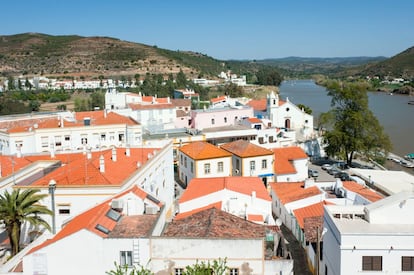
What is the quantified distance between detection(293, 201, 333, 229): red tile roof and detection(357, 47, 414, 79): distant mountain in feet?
522

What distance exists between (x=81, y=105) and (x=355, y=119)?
46071 mm

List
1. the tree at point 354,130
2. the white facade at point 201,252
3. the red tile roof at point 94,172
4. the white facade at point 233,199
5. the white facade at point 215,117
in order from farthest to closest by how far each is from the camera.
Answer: the white facade at point 215,117 → the tree at point 354,130 → the white facade at point 233,199 → the red tile roof at point 94,172 → the white facade at point 201,252

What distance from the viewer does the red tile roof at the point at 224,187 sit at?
861 inches

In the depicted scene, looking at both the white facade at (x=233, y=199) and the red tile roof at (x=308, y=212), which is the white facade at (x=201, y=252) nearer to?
the red tile roof at (x=308, y=212)

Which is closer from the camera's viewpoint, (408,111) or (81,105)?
(81,105)

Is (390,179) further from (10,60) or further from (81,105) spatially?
(10,60)

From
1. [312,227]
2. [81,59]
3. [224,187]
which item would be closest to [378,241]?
[312,227]

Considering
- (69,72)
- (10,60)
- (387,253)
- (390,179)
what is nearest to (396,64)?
(69,72)

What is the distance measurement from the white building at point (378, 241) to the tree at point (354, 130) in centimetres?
2448

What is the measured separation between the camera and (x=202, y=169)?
101 feet

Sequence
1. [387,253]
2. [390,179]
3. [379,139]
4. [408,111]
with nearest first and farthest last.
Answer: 1. [387,253]
2. [390,179]
3. [379,139]
4. [408,111]

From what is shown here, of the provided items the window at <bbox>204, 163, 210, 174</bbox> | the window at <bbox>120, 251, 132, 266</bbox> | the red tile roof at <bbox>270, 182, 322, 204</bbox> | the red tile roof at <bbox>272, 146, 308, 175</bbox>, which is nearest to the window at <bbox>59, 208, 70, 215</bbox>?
the window at <bbox>120, 251, 132, 266</bbox>

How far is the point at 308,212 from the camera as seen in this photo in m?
20.9

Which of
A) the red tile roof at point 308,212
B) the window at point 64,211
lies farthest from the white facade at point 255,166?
the window at point 64,211
